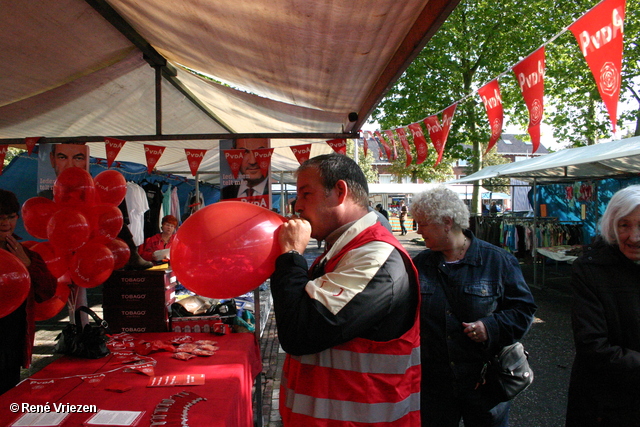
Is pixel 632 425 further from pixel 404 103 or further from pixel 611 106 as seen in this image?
pixel 404 103

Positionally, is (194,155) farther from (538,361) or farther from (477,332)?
(538,361)

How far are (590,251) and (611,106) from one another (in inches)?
54.6

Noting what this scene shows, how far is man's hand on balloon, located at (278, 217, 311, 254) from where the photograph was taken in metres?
1.40

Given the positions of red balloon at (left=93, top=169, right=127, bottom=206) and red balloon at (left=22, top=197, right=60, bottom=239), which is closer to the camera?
red balloon at (left=22, top=197, right=60, bottom=239)

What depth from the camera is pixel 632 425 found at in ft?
5.53

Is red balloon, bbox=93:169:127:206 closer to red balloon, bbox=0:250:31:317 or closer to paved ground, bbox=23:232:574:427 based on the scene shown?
paved ground, bbox=23:232:574:427

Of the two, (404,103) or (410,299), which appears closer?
(410,299)

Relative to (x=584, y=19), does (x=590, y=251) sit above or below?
below

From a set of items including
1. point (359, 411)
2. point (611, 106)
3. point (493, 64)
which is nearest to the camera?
point (359, 411)

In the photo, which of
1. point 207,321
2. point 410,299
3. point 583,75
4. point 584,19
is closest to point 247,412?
point 207,321

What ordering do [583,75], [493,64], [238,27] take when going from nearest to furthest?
[238,27] < [583,75] < [493,64]

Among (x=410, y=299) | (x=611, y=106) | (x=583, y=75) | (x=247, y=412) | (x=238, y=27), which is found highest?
(x=583, y=75)

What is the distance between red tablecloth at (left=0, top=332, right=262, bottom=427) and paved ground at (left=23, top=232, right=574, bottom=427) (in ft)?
2.35

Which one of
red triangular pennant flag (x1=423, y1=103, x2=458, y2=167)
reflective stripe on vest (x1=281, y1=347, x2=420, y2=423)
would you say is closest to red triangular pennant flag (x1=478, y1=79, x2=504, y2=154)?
red triangular pennant flag (x1=423, y1=103, x2=458, y2=167)
